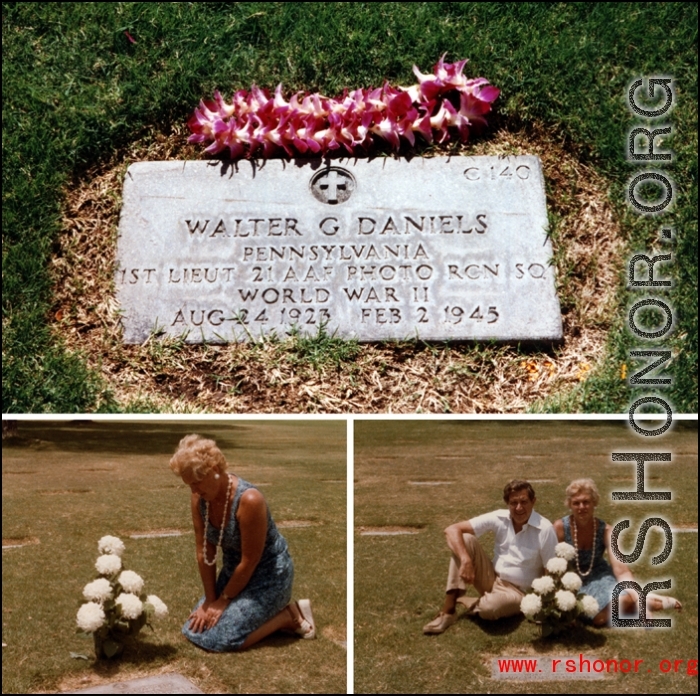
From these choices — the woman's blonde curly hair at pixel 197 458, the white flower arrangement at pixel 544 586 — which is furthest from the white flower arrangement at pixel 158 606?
the white flower arrangement at pixel 544 586

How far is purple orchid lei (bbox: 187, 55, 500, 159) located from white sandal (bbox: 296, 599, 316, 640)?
2.34 meters

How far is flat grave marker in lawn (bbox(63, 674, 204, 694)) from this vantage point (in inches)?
122

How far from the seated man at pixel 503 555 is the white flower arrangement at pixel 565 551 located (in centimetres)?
2

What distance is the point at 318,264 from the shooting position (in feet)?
13.5

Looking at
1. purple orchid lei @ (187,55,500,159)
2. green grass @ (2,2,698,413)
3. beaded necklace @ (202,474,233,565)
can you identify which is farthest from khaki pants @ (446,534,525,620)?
purple orchid lei @ (187,55,500,159)

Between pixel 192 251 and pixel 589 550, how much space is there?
2.35 m

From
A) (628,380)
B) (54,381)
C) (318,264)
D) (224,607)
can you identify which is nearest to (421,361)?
(318,264)

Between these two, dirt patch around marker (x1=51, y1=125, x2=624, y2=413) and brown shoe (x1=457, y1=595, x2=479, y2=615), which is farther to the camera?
dirt patch around marker (x1=51, y1=125, x2=624, y2=413)

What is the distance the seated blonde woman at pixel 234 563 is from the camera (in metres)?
3.11

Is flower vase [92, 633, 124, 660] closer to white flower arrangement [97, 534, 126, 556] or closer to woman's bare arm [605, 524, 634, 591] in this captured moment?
white flower arrangement [97, 534, 126, 556]

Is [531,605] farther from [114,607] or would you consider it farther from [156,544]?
[114,607]

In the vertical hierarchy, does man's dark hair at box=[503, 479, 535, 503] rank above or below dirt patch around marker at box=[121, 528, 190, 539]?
above

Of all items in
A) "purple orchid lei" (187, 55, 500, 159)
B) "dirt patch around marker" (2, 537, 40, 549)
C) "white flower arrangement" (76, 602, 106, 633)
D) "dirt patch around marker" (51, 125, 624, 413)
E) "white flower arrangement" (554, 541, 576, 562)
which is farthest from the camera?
"purple orchid lei" (187, 55, 500, 159)

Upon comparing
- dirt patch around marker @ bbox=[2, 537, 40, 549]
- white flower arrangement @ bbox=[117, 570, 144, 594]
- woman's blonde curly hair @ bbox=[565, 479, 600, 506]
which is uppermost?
woman's blonde curly hair @ bbox=[565, 479, 600, 506]
